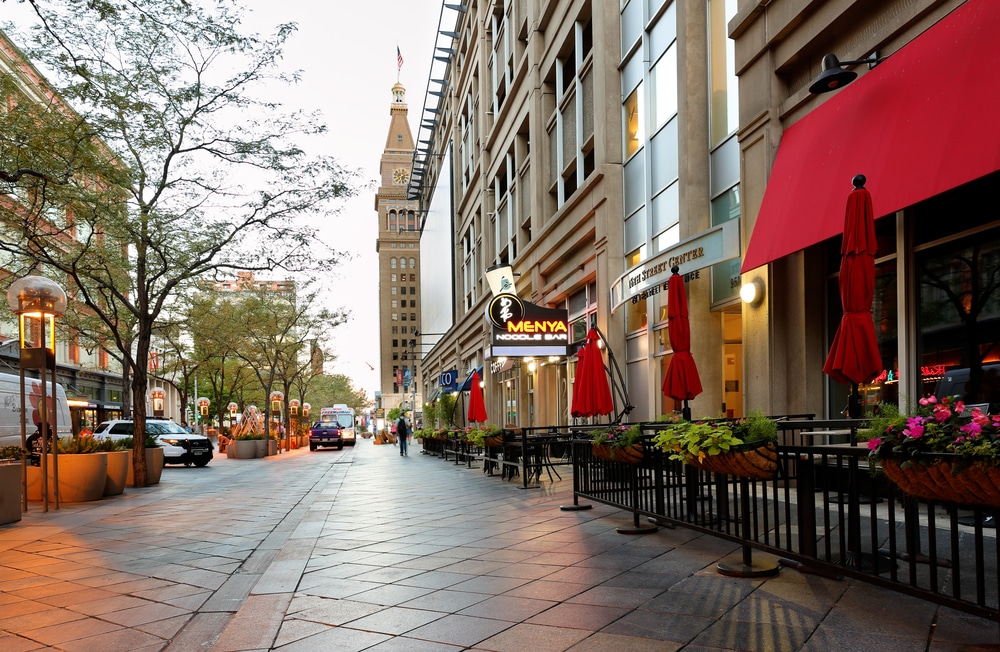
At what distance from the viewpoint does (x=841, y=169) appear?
8.88 m

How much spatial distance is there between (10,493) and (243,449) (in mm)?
25445

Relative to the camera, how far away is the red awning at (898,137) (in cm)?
687

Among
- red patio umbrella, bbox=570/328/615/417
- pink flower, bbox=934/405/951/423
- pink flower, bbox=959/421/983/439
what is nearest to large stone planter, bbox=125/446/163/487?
red patio umbrella, bbox=570/328/615/417

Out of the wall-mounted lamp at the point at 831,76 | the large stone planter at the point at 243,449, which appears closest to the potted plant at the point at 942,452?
the wall-mounted lamp at the point at 831,76

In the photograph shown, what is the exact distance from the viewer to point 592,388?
14.5 meters

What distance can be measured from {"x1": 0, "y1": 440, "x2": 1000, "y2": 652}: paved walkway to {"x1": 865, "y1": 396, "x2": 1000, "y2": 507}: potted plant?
90 centimetres

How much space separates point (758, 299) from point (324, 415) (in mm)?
62745

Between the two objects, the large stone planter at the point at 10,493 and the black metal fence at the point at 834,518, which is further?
the large stone planter at the point at 10,493

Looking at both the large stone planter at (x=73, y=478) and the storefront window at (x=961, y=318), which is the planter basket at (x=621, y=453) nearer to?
the storefront window at (x=961, y=318)

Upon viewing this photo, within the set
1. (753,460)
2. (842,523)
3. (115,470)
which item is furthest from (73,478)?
(842,523)

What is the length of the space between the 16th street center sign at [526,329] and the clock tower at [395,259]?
120393mm

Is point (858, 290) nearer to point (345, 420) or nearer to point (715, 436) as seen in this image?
point (715, 436)

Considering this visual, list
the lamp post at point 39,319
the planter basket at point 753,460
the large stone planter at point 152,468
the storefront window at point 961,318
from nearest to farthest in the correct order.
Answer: the planter basket at point 753,460 → the storefront window at point 961,318 → the lamp post at point 39,319 → the large stone planter at point 152,468

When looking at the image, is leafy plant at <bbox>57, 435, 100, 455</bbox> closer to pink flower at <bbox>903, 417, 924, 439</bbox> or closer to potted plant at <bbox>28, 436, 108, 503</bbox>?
potted plant at <bbox>28, 436, 108, 503</bbox>
